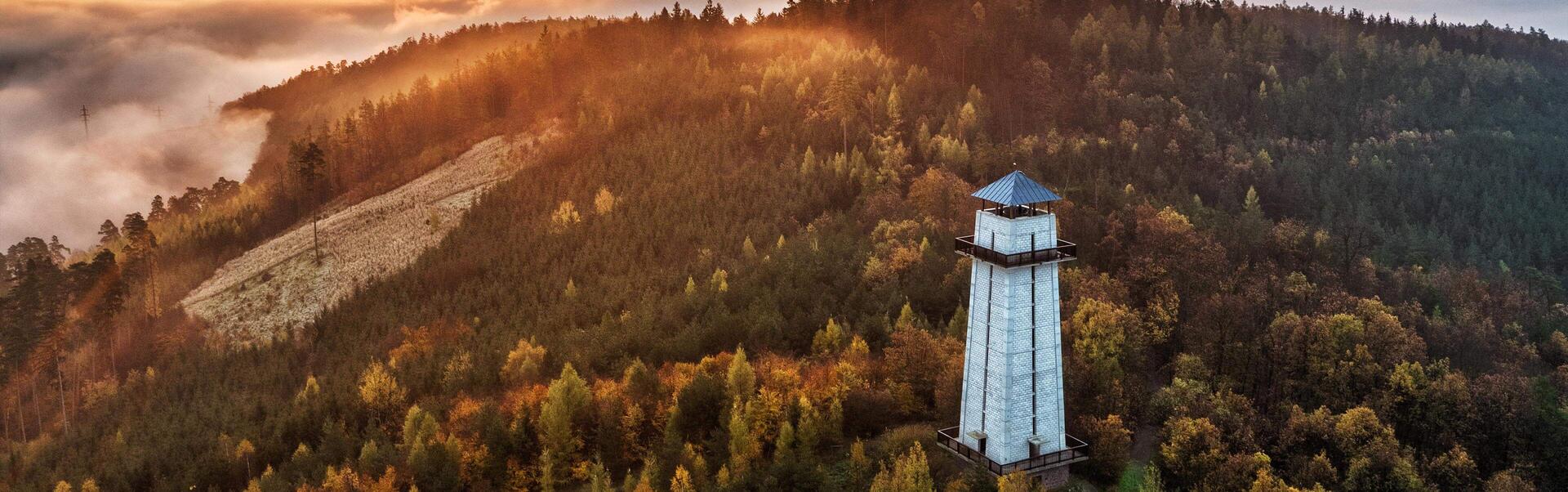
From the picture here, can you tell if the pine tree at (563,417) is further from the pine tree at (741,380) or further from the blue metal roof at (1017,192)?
the blue metal roof at (1017,192)

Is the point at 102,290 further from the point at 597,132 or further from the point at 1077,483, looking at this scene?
the point at 1077,483

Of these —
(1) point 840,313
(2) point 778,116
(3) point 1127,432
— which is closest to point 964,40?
(2) point 778,116

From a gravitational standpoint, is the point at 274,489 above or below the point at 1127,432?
below

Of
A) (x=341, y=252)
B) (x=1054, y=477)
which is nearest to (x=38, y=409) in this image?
(x=341, y=252)

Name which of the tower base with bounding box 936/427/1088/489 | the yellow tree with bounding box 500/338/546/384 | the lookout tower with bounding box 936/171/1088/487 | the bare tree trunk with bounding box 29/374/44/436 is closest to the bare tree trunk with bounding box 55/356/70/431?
the bare tree trunk with bounding box 29/374/44/436

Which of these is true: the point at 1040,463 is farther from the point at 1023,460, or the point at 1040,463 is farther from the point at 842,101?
the point at 842,101

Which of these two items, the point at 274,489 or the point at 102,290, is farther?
the point at 102,290

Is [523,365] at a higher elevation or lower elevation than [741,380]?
lower
